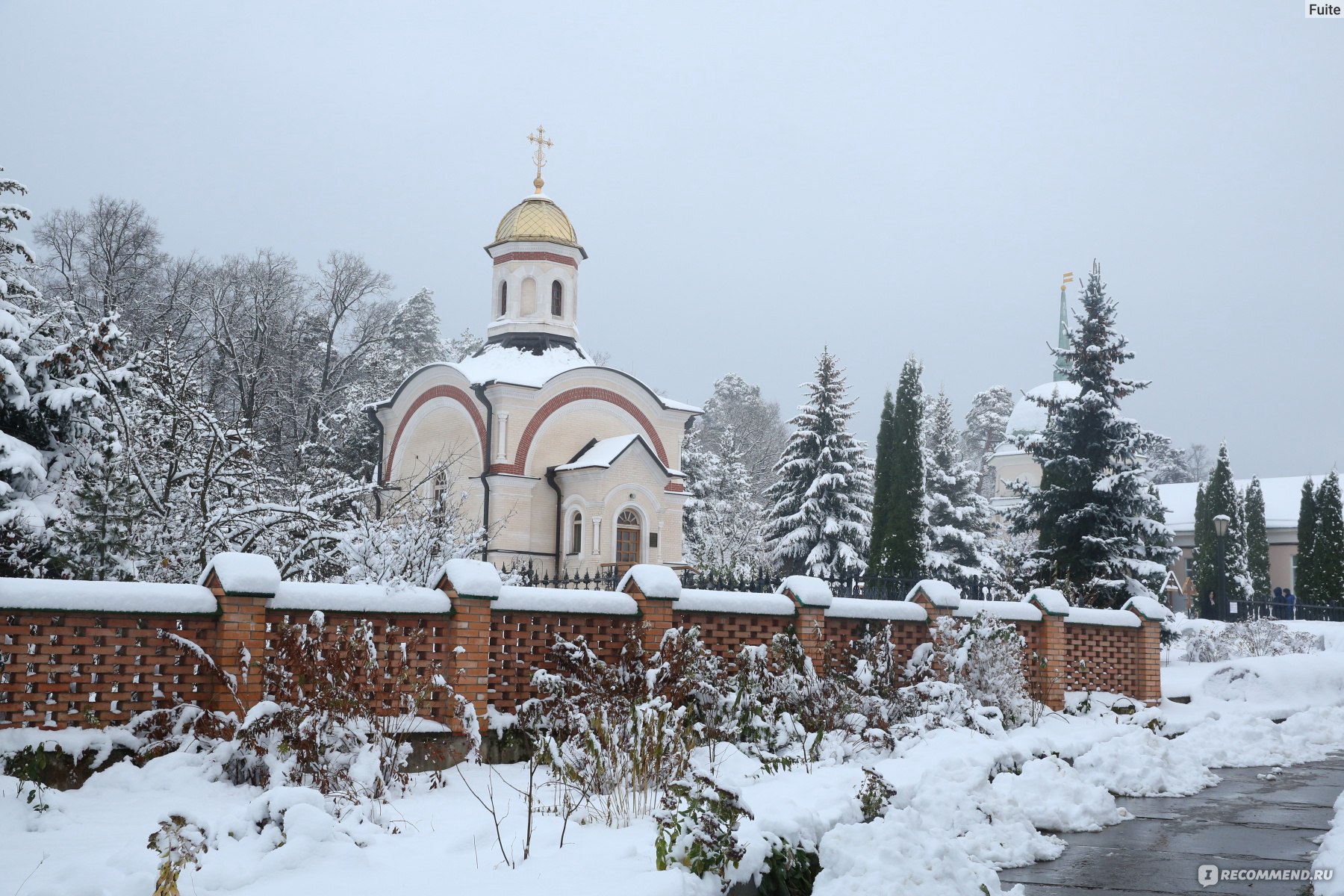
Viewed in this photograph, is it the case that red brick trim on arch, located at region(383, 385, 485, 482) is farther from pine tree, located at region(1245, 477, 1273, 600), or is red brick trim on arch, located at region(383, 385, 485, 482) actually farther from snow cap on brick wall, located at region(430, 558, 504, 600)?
pine tree, located at region(1245, 477, 1273, 600)

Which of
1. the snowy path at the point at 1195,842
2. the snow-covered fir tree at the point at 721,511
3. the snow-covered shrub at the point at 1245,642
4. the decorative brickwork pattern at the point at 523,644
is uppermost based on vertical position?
the snow-covered fir tree at the point at 721,511

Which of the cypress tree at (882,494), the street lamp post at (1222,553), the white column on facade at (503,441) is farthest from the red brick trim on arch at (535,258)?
the street lamp post at (1222,553)

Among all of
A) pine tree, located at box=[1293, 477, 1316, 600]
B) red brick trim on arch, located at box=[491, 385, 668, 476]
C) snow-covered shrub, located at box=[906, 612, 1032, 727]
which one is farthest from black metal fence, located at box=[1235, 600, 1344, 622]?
snow-covered shrub, located at box=[906, 612, 1032, 727]

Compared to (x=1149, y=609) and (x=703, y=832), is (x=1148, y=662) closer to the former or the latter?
(x=1149, y=609)

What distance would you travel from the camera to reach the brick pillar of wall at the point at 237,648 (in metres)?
7.36

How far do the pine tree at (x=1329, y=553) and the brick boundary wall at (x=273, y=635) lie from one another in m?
26.5

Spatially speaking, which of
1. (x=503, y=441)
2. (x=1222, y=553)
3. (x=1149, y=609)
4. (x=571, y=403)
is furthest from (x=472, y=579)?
(x=1222, y=553)

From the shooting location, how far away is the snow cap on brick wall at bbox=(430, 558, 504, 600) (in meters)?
8.47

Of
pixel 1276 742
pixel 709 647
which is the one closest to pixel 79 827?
pixel 709 647

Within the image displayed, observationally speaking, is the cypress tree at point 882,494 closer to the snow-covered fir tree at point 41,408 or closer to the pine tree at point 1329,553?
the pine tree at point 1329,553

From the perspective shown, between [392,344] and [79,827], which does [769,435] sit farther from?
[79,827]

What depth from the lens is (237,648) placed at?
737 centimetres

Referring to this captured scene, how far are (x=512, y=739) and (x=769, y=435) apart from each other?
2066 inches

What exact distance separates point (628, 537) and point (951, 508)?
10999mm
